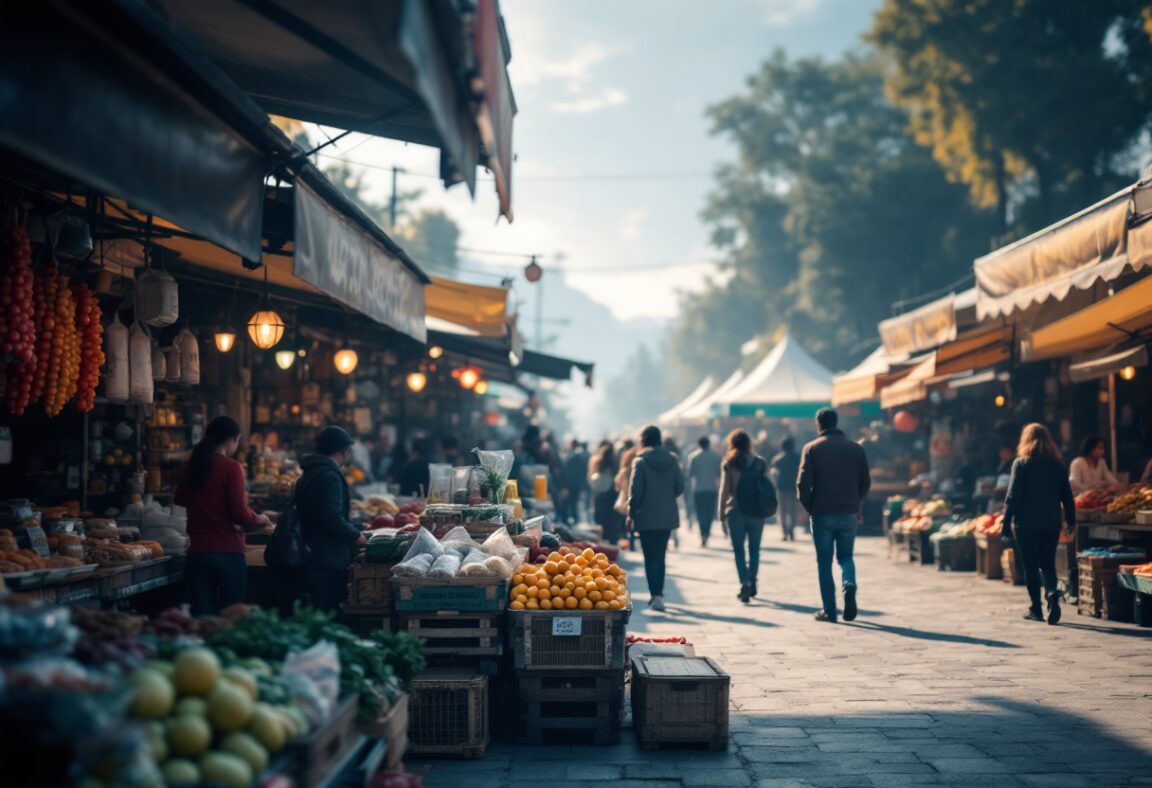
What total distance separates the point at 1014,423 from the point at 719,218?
144 feet

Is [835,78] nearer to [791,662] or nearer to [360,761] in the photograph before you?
[791,662]

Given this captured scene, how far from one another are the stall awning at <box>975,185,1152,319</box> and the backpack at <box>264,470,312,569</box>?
716 cm

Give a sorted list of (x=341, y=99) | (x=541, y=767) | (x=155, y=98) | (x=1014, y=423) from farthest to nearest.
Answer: (x=1014, y=423) → (x=341, y=99) → (x=541, y=767) → (x=155, y=98)

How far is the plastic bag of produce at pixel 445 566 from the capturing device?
6875 millimetres

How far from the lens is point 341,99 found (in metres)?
6.84

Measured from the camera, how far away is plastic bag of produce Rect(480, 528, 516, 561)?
762 cm

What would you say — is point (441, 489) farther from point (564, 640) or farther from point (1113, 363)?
point (1113, 363)

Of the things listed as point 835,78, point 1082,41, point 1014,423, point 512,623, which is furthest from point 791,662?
point 835,78

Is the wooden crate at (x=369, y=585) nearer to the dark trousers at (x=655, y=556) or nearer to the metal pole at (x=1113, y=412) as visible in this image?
the dark trousers at (x=655, y=556)

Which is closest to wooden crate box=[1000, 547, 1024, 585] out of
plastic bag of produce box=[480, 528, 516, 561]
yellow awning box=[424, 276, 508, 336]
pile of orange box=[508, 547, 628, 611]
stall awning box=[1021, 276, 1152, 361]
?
stall awning box=[1021, 276, 1152, 361]

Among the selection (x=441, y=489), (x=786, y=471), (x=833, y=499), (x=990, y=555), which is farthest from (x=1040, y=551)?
(x=786, y=471)

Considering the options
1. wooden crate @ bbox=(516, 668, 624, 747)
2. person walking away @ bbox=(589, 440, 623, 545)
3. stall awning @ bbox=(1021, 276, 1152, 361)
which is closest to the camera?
wooden crate @ bbox=(516, 668, 624, 747)

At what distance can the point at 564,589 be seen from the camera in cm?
700

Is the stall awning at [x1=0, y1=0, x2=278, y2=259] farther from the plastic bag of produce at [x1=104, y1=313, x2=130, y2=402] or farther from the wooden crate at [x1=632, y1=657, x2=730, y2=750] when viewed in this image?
the wooden crate at [x1=632, y1=657, x2=730, y2=750]
